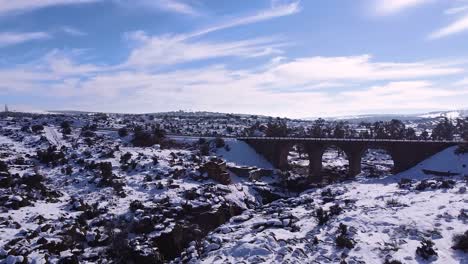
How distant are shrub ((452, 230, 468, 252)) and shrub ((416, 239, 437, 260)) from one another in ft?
4.58

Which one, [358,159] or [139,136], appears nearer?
[358,159]

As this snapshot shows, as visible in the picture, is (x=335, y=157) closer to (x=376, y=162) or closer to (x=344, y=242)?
(x=376, y=162)

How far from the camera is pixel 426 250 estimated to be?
23.4 meters

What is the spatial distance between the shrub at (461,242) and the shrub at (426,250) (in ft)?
4.58

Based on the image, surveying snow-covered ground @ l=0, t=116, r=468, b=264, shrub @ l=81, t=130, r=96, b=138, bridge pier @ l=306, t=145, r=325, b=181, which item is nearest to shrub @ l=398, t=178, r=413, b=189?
snow-covered ground @ l=0, t=116, r=468, b=264

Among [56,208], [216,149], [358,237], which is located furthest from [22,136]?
[358,237]

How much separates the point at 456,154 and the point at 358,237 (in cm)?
3321

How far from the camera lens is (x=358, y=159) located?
59.7m

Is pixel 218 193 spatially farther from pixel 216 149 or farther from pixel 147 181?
pixel 216 149

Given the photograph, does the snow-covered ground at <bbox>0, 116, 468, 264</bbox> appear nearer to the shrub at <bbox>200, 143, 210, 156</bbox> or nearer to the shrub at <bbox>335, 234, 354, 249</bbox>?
the shrub at <bbox>335, 234, 354, 249</bbox>

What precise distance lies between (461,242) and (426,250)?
7.72 ft

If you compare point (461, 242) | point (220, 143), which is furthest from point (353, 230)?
point (220, 143)

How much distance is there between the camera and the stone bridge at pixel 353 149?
5575 centimetres

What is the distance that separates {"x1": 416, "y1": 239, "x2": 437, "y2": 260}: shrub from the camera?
2303 centimetres
